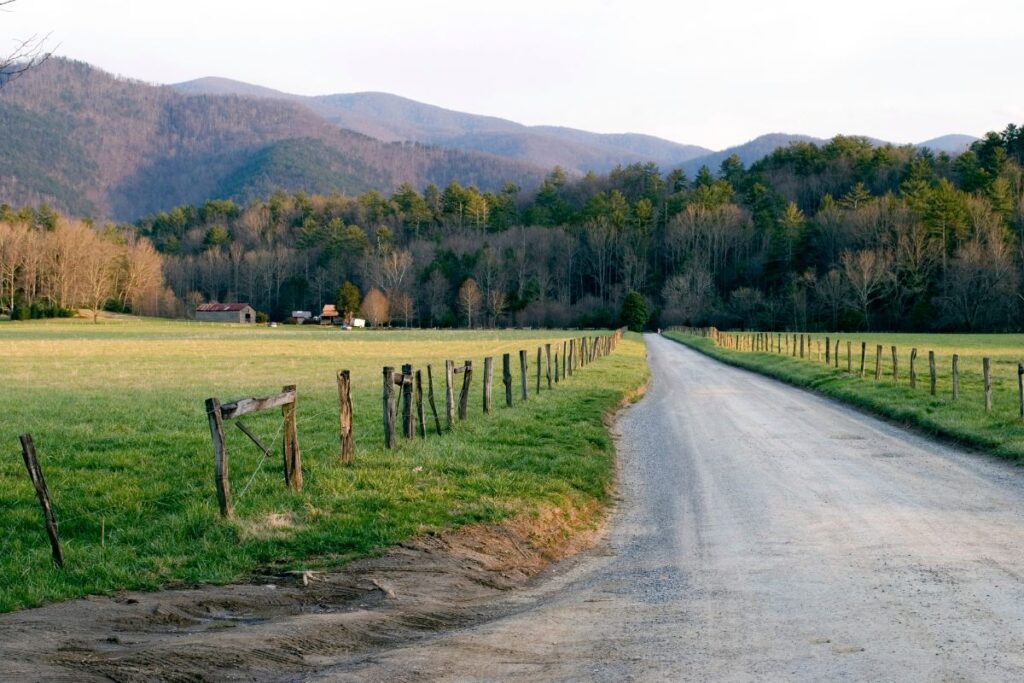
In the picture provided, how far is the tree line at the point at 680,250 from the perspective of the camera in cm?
12106

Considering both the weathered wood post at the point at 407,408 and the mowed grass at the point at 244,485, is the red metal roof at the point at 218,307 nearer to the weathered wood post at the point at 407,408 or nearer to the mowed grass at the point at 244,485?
the mowed grass at the point at 244,485

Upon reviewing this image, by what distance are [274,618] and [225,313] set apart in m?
163

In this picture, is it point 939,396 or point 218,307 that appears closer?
point 939,396

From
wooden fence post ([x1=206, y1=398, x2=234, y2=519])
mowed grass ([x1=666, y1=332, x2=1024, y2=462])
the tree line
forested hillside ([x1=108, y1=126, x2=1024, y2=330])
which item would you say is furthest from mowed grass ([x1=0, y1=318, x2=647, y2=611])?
forested hillside ([x1=108, y1=126, x2=1024, y2=330])

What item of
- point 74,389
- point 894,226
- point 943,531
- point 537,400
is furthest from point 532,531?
point 894,226

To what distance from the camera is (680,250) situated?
16362cm

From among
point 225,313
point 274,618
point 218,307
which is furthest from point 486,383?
point 218,307

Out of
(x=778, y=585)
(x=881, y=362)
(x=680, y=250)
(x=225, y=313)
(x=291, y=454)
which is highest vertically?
(x=680, y=250)

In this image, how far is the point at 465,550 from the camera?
10.6 meters

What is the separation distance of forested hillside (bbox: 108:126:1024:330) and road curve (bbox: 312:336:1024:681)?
354 ft

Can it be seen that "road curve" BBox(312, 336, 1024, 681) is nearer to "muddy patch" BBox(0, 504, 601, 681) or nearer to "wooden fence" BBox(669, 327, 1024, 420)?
"muddy patch" BBox(0, 504, 601, 681)

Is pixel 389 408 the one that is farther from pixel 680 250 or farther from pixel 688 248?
pixel 680 250

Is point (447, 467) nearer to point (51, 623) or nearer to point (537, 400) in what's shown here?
point (51, 623)

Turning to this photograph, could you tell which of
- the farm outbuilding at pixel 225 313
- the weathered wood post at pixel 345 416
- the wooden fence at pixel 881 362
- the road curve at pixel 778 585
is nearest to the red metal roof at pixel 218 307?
the farm outbuilding at pixel 225 313
